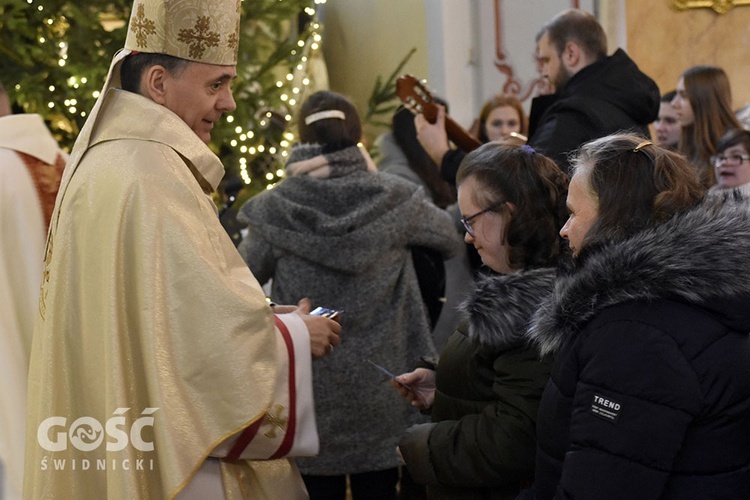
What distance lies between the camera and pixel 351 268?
3.73m

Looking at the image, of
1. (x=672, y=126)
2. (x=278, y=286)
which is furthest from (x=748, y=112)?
(x=278, y=286)

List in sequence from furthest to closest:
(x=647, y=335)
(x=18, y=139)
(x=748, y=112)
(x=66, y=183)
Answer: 1. (x=748, y=112)
2. (x=18, y=139)
3. (x=66, y=183)
4. (x=647, y=335)

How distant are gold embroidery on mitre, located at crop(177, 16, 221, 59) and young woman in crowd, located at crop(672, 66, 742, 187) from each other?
308 cm

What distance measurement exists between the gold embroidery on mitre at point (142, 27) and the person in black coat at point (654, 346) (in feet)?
4.20

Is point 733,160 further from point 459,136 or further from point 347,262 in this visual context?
point 347,262

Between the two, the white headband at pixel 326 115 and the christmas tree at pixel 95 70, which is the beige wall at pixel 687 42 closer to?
the christmas tree at pixel 95 70

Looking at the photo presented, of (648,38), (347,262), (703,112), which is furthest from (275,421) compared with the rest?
(648,38)

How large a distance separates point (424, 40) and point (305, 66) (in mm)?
905

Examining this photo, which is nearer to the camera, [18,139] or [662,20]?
[18,139]

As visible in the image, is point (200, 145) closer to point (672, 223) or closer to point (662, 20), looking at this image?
point (672, 223)

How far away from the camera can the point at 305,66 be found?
7457 mm

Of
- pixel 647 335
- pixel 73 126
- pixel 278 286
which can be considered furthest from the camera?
pixel 73 126

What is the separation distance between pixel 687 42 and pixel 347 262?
499 centimetres

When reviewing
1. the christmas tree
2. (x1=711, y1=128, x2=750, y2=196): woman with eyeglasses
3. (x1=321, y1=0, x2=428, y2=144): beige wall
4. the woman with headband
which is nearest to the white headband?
the woman with headband
